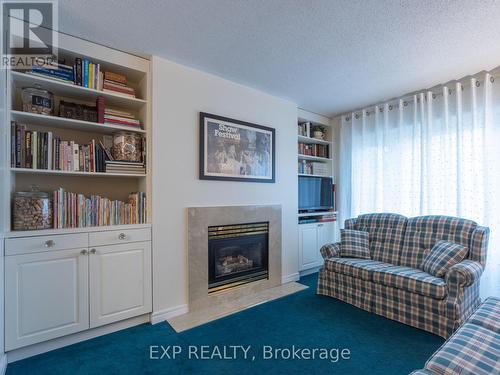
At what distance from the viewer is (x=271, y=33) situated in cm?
196

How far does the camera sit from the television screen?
12.5ft

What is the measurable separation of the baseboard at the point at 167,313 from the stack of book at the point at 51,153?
4.59 feet

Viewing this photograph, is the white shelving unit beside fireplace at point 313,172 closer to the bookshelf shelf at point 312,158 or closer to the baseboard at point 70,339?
the bookshelf shelf at point 312,158

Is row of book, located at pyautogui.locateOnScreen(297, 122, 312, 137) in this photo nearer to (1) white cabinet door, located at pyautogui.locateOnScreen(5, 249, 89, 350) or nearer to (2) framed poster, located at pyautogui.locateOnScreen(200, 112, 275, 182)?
(2) framed poster, located at pyautogui.locateOnScreen(200, 112, 275, 182)

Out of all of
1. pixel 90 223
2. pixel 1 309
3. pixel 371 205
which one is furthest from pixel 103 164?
pixel 371 205

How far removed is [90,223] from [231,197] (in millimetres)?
1371

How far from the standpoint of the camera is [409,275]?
90.4 inches

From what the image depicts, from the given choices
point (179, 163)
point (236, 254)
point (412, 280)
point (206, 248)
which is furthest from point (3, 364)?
point (412, 280)

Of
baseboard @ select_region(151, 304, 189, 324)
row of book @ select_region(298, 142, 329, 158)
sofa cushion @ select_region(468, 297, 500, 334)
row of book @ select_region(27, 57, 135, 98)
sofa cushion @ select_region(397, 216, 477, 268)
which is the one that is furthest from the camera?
row of book @ select_region(298, 142, 329, 158)

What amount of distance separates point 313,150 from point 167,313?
10.2 feet

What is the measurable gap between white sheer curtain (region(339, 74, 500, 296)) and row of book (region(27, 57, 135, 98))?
3217mm

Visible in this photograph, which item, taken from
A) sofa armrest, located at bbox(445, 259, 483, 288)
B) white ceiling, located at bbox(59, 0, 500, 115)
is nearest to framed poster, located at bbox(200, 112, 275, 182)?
white ceiling, located at bbox(59, 0, 500, 115)

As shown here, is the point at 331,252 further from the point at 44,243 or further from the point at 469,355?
the point at 44,243

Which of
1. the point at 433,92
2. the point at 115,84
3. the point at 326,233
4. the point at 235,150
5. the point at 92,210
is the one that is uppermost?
the point at 433,92
